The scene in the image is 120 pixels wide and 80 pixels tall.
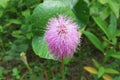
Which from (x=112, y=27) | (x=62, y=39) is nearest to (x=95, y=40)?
(x=112, y=27)

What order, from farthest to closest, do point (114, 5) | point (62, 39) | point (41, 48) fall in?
point (114, 5)
point (41, 48)
point (62, 39)

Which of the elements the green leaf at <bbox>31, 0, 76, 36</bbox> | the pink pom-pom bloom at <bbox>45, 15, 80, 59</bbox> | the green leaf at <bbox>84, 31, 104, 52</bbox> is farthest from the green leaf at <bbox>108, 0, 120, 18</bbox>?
the pink pom-pom bloom at <bbox>45, 15, 80, 59</bbox>

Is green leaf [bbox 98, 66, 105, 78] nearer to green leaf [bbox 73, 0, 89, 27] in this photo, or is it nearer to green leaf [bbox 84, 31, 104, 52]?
green leaf [bbox 84, 31, 104, 52]

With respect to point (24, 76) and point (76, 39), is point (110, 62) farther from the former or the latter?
point (76, 39)

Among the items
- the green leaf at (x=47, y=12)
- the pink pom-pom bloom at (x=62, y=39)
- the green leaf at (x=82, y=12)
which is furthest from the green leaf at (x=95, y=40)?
the pink pom-pom bloom at (x=62, y=39)

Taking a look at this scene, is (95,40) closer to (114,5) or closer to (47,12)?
(114,5)
